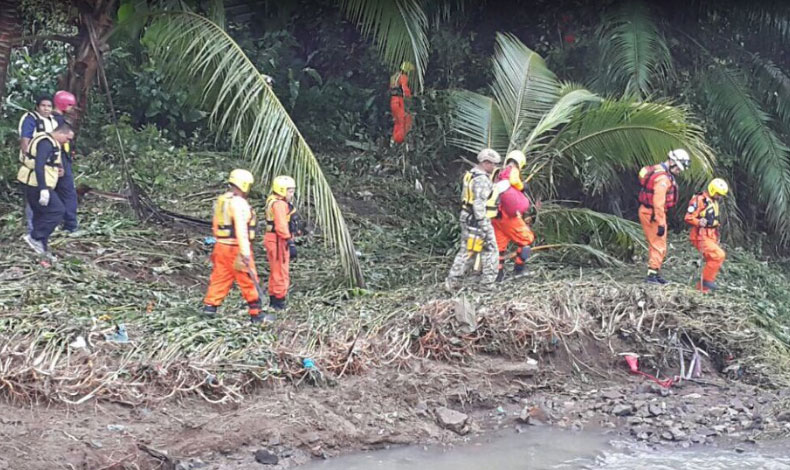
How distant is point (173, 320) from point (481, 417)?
275 centimetres

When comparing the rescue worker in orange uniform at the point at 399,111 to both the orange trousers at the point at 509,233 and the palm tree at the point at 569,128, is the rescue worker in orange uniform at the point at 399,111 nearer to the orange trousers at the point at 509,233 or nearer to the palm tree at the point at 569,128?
the palm tree at the point at 569,128

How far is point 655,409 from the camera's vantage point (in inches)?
350

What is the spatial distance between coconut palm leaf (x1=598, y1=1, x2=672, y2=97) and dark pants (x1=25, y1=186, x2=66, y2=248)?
21.7 feet

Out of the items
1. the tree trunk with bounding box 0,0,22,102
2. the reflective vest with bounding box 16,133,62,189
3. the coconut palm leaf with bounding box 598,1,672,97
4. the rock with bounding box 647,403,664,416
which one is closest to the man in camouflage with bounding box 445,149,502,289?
the rock with bounding box 647,403,664,416

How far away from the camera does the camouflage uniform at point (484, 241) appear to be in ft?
34.2

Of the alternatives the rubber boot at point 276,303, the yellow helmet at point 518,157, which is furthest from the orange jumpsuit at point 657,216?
the rubber boot at point 276,303

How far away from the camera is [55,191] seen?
10.5 metres

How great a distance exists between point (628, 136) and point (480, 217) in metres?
2.01

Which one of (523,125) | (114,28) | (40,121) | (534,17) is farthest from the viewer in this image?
(534,17)

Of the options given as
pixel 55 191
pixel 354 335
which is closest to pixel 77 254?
pixel 55 191

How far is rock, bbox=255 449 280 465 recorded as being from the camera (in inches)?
302

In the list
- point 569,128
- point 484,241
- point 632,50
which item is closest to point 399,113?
point 632,50

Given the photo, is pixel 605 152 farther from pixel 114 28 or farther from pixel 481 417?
pixel 114 28

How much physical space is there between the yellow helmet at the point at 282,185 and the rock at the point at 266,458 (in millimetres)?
2523
